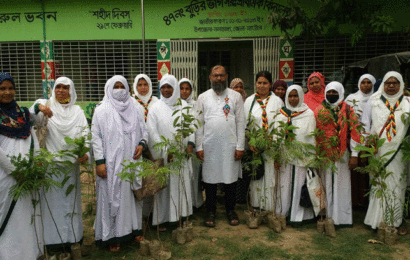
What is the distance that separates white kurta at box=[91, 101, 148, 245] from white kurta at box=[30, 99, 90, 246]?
17 cm

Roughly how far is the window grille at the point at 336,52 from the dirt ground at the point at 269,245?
4715 millimetres

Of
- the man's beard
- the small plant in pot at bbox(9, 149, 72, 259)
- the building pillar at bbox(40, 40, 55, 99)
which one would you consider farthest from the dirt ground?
the building pillar at bbox(40, 40, 55, 99)

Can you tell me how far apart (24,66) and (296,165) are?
8199 millimetres

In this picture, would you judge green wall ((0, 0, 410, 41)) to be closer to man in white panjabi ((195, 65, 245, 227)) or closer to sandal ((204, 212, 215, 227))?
man in white panjabi ((195, 65, 245, 227))

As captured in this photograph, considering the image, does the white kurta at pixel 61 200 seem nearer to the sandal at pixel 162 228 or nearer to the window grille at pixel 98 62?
the sandal at pixel 162 228

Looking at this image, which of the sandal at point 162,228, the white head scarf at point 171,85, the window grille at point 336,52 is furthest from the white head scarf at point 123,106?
the window grille at point 336,52

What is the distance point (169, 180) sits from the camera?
3229 millimetres

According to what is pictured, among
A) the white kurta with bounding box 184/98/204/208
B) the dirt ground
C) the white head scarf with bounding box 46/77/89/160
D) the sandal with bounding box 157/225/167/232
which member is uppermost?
the white head scarf with bounding box 46/77/89/160

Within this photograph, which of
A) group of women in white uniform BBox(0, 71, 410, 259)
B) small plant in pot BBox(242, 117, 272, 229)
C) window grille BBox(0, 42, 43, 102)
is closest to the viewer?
group of women in white uniform BBox(0, 71, 410, 259)

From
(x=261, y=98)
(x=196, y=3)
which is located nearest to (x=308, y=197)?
(x=261, y=98)

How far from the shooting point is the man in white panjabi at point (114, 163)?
2.70m

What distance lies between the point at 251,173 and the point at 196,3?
17.3ft

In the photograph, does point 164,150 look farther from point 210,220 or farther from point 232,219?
point 232,219

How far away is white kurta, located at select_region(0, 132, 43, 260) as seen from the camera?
2203 millimetres
